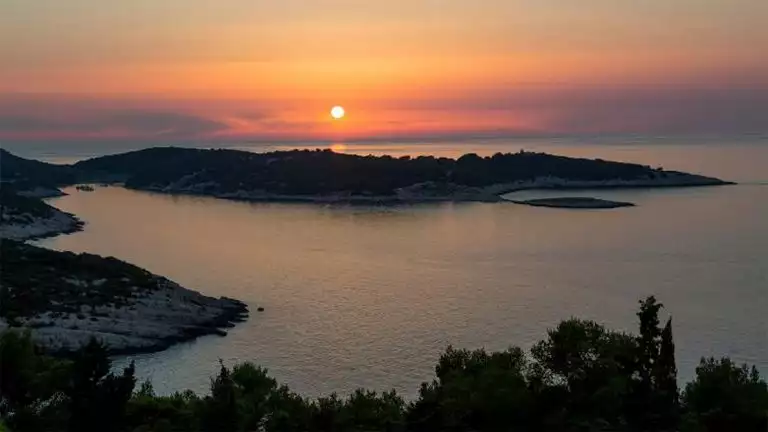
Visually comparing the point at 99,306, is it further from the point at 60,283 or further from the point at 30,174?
the point at 30,174

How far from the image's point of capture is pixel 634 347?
16.7 metres

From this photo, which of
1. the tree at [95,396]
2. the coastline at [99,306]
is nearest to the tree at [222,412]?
the tree at [95,396]

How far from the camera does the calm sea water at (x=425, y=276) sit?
91.1 feet

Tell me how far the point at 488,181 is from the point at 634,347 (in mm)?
90254

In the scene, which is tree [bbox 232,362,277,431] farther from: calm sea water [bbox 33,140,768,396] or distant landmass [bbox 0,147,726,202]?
distant landmass [bbox 0,147,726,202]

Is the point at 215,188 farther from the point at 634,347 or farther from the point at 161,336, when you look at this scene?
the point at 634,347

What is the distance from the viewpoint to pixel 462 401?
15.1m

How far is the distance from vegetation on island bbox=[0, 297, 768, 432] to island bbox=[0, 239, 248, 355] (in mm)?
12512

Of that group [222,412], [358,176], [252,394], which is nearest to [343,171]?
[358,176]

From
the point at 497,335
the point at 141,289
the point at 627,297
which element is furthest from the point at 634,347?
the point at 141,289

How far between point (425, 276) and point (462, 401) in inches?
1103

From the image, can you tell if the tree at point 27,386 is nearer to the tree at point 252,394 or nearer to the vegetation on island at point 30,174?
the tree at point 252,394

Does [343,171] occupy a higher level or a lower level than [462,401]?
higher

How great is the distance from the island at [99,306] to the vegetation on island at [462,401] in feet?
41.0
